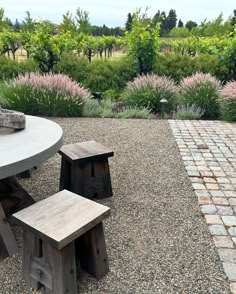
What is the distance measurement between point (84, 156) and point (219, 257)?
1.12 metres

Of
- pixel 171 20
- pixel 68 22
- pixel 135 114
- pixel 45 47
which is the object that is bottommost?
pixel 135 114

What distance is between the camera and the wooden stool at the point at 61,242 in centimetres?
136

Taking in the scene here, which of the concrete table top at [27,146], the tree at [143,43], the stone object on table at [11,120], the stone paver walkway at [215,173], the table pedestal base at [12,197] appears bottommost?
the stone paver walkway at [215,173]

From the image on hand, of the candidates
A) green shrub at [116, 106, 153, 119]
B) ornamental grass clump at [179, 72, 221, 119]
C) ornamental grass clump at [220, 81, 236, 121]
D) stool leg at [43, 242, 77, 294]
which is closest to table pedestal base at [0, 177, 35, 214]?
stool leg at [43, 242, 77, 294]

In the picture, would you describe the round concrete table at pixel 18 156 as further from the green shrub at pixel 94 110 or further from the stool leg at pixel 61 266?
the green shrub at pixel 94 110

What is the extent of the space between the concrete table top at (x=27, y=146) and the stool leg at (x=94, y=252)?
20.1 inches

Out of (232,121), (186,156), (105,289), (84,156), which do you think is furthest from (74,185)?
(232,121)

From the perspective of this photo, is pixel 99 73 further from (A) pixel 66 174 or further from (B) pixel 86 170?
(B) pixel 86 170

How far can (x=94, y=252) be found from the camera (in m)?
1.56

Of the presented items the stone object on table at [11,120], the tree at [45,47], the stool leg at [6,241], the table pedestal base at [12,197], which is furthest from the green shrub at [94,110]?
the stool leg at [6,241]

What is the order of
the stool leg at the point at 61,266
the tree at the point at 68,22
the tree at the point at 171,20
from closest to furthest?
the stool leg at the point at 61,266
the tree at the point at 68,22
the tree at the point at 171,20

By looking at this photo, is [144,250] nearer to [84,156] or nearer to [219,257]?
[219,257]

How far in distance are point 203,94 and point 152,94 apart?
93 cm

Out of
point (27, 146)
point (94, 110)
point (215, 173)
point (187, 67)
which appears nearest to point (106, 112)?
point (94, 110)
